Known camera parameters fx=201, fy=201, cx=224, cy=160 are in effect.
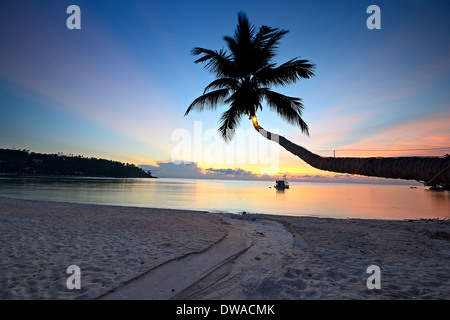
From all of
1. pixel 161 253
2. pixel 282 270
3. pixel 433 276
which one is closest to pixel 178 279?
pixel 161 253

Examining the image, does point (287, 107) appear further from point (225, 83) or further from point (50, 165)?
point (50, 165)

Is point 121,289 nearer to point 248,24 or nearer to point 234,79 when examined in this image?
point 234,79

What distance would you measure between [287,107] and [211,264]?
7.03m

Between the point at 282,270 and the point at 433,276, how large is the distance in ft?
10.1

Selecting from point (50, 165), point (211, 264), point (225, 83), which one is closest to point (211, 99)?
point (225, 83)

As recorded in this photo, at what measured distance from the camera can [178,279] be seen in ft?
12.8

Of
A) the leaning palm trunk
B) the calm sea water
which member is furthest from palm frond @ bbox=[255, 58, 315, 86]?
the calm sea water

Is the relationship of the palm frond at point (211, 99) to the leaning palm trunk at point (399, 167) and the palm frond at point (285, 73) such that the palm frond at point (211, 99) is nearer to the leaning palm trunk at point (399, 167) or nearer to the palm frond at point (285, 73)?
the palm frond at point (285, 73)

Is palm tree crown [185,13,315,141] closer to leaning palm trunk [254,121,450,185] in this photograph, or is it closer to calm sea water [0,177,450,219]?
leaning palm trunk [254,121,450,185]

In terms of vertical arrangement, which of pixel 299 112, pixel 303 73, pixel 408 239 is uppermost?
pixel 303 73

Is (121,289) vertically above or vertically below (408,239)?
above

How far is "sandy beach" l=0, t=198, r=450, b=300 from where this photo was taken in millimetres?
3391

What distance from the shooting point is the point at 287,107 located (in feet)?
29.1

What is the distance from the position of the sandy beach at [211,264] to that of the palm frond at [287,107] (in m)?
4.79
